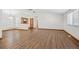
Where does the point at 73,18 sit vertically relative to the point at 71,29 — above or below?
above

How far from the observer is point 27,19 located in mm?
2637

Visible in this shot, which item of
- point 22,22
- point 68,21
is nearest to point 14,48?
point 22,22

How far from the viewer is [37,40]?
2.54 metres

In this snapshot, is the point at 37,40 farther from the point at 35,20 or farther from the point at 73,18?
the point at 73,18

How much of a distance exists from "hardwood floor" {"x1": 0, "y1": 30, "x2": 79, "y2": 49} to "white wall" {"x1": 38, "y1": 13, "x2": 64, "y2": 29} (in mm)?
129

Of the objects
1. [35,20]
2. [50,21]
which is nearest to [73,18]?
[50,21]

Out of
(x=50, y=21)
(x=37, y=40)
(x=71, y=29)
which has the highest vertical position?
A: (x=50, y=21)

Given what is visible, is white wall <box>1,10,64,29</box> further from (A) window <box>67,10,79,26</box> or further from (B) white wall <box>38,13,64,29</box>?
(A) window <box>67,10,79,26</box>

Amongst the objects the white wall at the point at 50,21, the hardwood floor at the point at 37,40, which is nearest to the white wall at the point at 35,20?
the white wall at the point at 50,21

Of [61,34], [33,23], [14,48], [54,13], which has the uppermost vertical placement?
[54,13]

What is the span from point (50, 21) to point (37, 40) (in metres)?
0.59

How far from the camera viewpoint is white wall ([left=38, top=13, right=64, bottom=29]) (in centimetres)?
262
